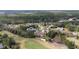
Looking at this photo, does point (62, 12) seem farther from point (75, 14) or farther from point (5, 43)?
point (5, 43)
